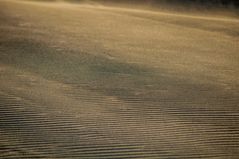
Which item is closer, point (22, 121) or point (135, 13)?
point (22, 121)

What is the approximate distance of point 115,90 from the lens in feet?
27.0

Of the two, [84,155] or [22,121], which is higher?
[84,155]

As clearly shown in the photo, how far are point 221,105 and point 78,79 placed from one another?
273cm

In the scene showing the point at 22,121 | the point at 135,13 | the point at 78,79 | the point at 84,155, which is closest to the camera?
the point at 84,155

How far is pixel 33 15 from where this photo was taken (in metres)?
15.2

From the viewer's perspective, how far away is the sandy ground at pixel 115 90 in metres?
6.08

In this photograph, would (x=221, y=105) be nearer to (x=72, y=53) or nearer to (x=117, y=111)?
(x=117, y=111)

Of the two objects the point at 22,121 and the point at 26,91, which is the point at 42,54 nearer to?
the point at 26,91

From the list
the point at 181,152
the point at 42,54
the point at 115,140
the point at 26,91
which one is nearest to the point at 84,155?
the point at 115,140

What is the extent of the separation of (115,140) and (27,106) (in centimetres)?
173

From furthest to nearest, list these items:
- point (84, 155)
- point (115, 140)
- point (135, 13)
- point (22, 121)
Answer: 1. point (135, 13)
2. point (22, 121)
3. point (115, 140)
4. point (84, 155)

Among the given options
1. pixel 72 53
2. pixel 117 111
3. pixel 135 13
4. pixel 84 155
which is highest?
pixel 84 155

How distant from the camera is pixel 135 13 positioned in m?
17.9

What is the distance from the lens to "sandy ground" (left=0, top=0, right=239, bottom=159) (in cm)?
608
